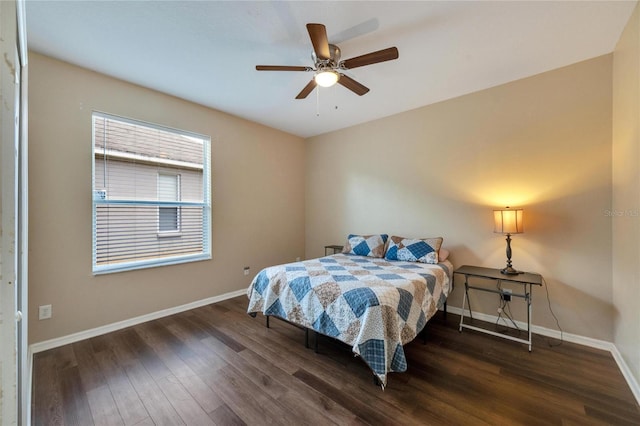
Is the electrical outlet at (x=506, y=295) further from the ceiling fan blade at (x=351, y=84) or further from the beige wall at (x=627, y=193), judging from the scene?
the ceiling fan blade at (x=351, y=84)

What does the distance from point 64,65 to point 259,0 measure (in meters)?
2.15

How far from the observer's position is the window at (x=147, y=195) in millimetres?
2758

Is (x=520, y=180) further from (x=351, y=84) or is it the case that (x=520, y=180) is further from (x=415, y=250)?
(x=351, y=84)

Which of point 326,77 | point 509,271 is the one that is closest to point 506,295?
point 509,271

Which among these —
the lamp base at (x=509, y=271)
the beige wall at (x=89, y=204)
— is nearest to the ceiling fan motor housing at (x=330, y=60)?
the beige wall at (x=89, y=204)

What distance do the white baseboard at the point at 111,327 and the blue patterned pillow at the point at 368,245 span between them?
199 centimetres

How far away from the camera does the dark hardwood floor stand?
1.64 m

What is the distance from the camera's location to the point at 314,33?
5.69 feet

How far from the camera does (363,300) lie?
1.97m

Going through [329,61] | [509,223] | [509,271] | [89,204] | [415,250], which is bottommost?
[509,271]

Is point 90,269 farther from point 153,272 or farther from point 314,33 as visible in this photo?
point 314,33

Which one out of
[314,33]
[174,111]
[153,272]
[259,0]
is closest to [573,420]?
[314,33]

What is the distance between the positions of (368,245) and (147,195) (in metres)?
2.85

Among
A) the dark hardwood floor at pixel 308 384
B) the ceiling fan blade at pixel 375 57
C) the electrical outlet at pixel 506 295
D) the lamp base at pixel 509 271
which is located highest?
the ceiling fan blade at pixel 375 57
